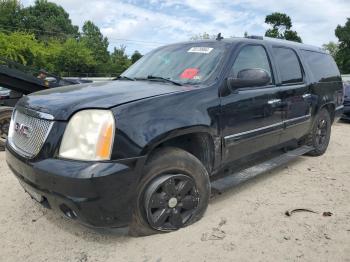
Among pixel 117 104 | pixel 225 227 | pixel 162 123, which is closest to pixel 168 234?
pixel 225 227

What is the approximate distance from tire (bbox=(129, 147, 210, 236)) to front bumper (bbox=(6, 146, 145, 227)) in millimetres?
147

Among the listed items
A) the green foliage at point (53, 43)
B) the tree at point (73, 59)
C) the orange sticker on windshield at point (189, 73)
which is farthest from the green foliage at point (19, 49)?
the orange sticker on windshield at point (189, 73)

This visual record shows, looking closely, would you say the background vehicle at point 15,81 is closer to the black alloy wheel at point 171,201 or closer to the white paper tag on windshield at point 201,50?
the white paper tag on windshield at point 201,50

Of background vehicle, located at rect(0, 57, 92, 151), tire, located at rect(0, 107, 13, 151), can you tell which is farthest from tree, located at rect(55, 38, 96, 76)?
tire, located at rect(0, 107, 13, 151)

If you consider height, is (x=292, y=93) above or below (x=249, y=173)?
above

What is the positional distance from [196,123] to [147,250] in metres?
1.16

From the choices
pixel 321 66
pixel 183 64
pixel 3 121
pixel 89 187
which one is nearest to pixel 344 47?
pixel 321 66

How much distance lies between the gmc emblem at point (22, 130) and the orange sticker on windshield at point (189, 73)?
1.60 meters

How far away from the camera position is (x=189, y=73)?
383 cm

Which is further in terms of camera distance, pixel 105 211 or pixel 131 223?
pixel 131 223

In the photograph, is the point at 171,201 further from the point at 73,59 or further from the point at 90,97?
the point at 73,59

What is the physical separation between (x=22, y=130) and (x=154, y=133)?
1196 millimetres

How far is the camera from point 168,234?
3252mm

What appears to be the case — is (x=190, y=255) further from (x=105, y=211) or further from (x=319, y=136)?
(x=319, y=136)
